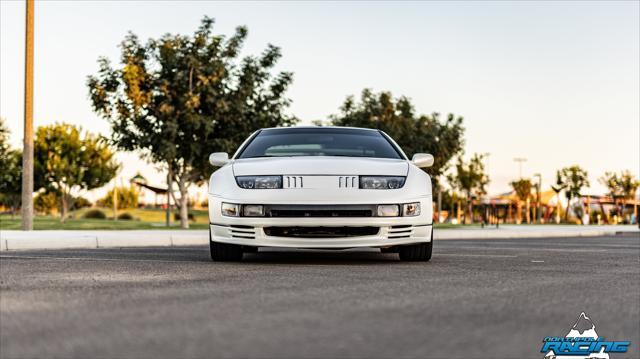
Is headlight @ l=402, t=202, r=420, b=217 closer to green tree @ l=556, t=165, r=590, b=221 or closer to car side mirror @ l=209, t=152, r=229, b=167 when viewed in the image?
car side mirror @ l=209, t=152, r=229, b=167

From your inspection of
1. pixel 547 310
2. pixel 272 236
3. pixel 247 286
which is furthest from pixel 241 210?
pixel 547 310

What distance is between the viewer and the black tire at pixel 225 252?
29.9ft

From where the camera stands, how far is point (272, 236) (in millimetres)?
Result: 8641

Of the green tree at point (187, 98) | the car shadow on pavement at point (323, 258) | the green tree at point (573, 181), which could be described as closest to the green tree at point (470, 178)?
the green tree at point (573, 181)

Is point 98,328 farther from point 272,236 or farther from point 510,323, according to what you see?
point 272,236

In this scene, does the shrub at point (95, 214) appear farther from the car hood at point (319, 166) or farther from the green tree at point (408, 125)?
the car hood at point (319, 166)

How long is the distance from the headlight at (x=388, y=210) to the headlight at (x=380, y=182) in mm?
213

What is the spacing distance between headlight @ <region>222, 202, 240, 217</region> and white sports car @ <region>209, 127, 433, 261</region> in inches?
0.4

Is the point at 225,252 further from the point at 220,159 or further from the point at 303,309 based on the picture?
the point at 303,309

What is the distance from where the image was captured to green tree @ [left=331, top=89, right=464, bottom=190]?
33281 mm

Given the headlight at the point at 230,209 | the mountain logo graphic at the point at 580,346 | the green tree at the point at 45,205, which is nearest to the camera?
the mountain logo graphic at the point at 580,346

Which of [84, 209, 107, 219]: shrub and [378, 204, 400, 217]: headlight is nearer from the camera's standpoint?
[378, 204, 400, 217]: headlight

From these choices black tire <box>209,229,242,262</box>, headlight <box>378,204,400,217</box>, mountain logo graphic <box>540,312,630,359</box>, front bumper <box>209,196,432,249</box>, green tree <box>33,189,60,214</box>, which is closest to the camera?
mountain logo graphic <box>540,312,630,359</box>

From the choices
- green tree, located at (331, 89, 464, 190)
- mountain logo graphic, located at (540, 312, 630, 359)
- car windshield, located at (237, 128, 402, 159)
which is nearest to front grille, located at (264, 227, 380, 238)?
car windshield, located at (237, 128, 402, 159)
